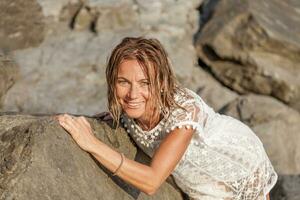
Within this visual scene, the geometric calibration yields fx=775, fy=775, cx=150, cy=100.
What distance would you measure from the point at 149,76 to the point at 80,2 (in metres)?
4.90

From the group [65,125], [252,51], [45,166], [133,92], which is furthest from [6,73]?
[252,51]

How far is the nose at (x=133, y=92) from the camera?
3.36 m

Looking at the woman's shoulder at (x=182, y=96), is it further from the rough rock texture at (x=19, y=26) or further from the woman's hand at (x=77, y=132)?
the rough rock texture at (x=19, y=26)

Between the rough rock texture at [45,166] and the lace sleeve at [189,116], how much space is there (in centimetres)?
39

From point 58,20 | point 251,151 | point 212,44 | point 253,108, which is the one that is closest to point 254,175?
point 251,151

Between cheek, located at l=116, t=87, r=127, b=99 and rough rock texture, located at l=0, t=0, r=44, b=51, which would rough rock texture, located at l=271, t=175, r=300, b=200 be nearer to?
cheek, located at l=116, t=87, r=127, b=99

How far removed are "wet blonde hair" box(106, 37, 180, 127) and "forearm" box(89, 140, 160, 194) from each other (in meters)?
0.35

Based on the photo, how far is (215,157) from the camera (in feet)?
12.5

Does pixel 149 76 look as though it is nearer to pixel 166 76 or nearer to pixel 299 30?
pixel 166 76

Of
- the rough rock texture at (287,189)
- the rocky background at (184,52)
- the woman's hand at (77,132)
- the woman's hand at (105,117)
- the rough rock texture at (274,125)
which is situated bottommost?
the rough rock texture at (274,125)

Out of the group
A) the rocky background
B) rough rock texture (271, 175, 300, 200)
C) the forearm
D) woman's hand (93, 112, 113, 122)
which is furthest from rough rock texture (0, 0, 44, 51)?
the forearm

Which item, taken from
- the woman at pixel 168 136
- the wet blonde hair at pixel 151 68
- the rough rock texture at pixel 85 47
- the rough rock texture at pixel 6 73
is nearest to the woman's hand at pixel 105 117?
the woman at pixel 168 136

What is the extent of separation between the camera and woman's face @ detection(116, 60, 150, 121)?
11.0ft

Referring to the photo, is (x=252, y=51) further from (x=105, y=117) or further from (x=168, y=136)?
(x=168, y=136)
